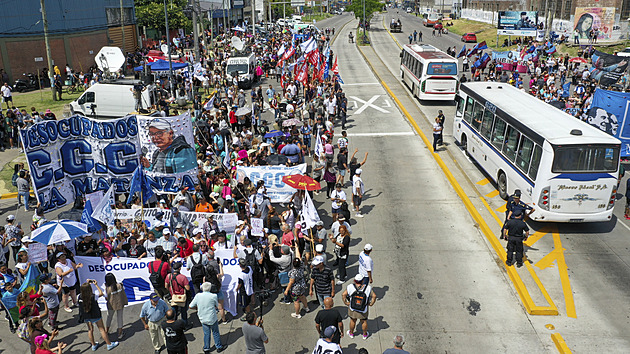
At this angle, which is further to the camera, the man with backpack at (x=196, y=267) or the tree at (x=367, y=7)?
the tree at (x=367, y=7)

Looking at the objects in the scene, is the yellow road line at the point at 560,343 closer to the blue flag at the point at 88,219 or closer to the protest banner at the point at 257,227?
the protest banner at the point at 257,227

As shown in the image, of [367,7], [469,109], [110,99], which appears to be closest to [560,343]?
[469,109]

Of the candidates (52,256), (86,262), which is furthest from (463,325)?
(52,256)

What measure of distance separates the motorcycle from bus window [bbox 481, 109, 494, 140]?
34848 millimetres

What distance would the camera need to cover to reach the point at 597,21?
63.0 metres

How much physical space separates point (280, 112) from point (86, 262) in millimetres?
17085

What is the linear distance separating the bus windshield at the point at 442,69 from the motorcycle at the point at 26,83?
30322 millimetres

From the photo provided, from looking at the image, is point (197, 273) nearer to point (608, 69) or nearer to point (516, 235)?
point (516, 235)

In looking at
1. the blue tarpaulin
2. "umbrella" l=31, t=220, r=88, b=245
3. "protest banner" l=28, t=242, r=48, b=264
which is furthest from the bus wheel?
the blue tarpaulin

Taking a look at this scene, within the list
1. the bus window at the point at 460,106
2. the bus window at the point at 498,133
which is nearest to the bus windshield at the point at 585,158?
the bus window at the point at 498,133

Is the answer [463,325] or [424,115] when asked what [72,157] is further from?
[424,115]

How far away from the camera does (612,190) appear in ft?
49.3

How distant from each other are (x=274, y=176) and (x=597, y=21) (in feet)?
203

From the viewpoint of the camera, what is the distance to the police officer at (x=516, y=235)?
1337 cm
